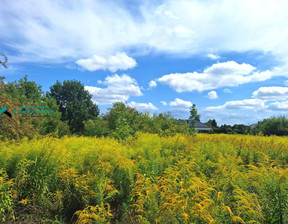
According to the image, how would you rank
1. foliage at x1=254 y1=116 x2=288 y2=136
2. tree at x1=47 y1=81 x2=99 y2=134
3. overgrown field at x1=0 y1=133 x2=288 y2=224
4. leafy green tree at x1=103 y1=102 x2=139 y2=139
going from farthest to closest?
tree at x1=47 y1=81 x2=99 y2=134, foliage at x1=254 y1=116 x2=288 y2=136, leafy green tree at x1=103 y1=102 x2=139 y2=139, overgrown field at x1=0 y1=133 x2=288 y2=224

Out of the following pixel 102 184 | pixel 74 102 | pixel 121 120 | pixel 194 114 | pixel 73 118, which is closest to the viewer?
pixel 102 184

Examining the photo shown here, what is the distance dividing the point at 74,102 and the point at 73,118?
3093mm

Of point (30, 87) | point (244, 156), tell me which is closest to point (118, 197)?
point (244, 156)

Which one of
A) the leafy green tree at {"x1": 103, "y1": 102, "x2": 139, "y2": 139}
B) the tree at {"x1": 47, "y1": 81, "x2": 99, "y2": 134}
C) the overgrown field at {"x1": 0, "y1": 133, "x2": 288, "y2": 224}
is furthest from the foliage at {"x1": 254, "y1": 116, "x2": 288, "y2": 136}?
the tree at {"x1": 47, "y1": 81, "x2": 99, "y2": 134}

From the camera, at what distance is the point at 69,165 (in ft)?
13.6

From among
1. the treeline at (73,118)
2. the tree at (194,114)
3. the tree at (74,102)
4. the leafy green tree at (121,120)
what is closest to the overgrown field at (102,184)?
the treeline at (73,118)

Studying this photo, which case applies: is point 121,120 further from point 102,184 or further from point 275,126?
point 275,126

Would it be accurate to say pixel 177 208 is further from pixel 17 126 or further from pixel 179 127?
pixel 179 127

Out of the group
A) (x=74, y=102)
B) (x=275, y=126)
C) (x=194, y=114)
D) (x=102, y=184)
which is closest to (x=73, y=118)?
(x=74, y=102)

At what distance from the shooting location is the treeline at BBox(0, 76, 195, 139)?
6699mm

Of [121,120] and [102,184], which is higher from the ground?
[121,120]

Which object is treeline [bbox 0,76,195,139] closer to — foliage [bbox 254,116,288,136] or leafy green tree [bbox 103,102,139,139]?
leafy green tree [bbox 103,102,139,139]

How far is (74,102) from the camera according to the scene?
115 ft

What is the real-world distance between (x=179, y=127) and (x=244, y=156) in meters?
6.22
